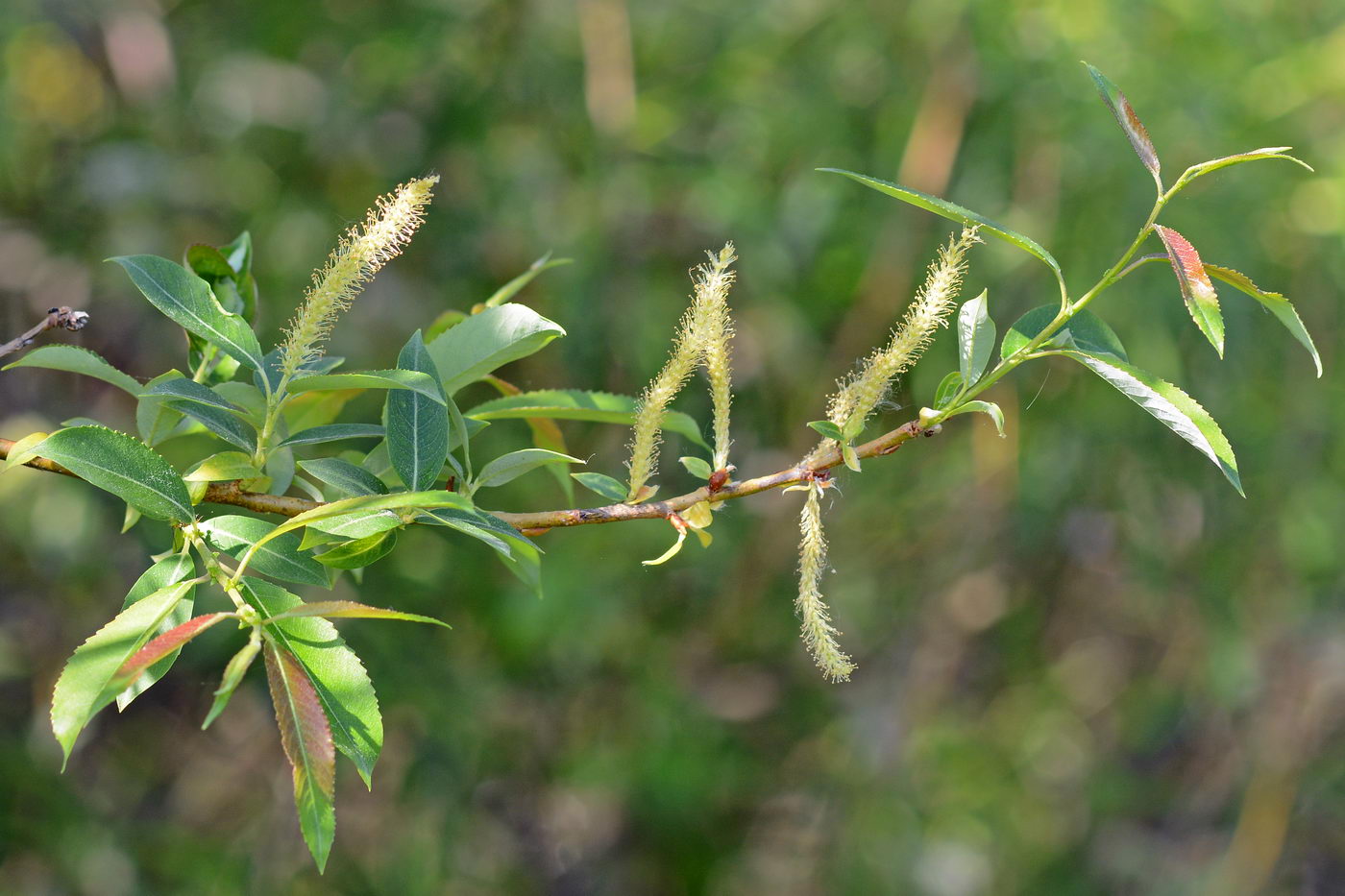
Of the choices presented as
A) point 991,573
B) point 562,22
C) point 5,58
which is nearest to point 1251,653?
point 991,573

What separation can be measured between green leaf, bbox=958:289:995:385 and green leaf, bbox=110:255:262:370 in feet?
0.87

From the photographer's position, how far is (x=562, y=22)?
1837 mm

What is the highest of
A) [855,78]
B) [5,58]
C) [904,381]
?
[5,58]

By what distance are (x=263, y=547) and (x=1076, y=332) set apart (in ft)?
1.02

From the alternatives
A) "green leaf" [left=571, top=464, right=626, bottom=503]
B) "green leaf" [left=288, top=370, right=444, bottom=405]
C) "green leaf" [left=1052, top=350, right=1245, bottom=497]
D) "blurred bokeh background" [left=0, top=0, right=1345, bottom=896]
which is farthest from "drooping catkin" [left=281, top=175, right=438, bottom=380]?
"blurred bokeh background" [left=0, top=0, right=1345, bottom=896]

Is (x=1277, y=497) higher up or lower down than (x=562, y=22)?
lower down

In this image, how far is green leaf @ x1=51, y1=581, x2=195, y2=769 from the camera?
0.34 metres

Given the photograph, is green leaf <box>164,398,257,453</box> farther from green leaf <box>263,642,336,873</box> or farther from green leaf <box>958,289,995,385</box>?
green leaf <box>958,289,995,385</box>

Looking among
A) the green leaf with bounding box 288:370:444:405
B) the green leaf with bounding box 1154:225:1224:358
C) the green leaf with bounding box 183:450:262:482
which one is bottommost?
the green leaf with bounding box 183:450:262:482

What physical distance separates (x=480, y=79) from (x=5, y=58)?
0.67m

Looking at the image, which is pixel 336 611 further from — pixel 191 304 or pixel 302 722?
pixel 191 304

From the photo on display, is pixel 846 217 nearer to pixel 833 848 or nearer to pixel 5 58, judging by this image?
pixel 833 848

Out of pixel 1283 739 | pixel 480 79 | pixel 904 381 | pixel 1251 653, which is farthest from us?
pixel 1283 739

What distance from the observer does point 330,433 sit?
1.47 feet
